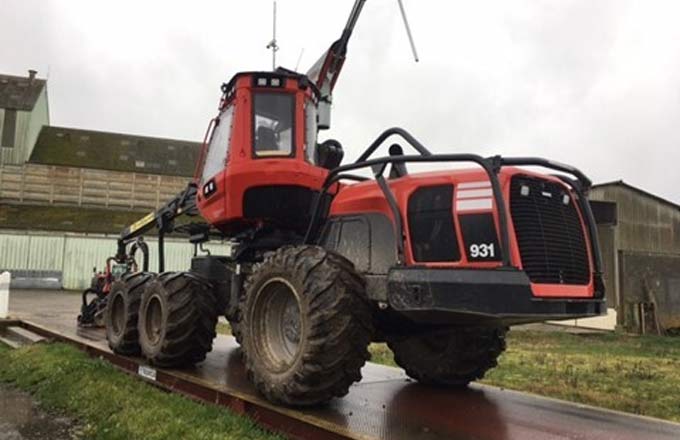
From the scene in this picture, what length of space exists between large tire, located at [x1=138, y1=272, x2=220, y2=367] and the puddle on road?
1.07 metres

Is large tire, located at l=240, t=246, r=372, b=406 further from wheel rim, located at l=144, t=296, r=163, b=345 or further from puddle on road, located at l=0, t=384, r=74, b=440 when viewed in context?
wheel rim, located at l=144, t=296, r=163, b=345

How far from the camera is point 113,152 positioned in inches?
1403

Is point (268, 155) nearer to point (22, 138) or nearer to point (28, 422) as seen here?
point (28, 422)

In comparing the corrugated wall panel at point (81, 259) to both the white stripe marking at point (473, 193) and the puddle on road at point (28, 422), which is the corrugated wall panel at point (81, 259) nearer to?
the puddle on road at point (28, 422)

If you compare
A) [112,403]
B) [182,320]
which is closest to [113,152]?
[182,320]

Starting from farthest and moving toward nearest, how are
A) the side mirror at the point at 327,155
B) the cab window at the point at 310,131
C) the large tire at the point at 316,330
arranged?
the side mirror at the point at 327,155 < the cab window at the point at 310,131 < the large tire at the point at 316,330

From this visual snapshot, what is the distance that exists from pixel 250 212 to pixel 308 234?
26.8 inches

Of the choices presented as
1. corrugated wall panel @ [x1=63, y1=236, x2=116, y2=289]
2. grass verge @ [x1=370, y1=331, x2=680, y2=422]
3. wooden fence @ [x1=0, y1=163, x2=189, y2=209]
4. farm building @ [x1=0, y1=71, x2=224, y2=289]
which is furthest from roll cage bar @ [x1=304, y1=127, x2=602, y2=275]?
wooden fence @ [x1=0, y1=163, x2=189, y2=209]

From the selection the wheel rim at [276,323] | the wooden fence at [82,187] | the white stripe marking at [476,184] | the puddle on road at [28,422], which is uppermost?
→ the wooden fence at [82,187]

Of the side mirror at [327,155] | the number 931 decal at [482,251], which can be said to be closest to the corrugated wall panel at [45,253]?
the side mirror at [327,155]

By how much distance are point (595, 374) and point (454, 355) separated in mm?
3752

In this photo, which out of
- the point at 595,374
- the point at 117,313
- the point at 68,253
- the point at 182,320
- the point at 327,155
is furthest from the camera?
the point at 68,253

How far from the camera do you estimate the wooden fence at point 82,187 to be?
103 feet

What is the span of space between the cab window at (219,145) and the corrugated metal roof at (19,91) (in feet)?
104
